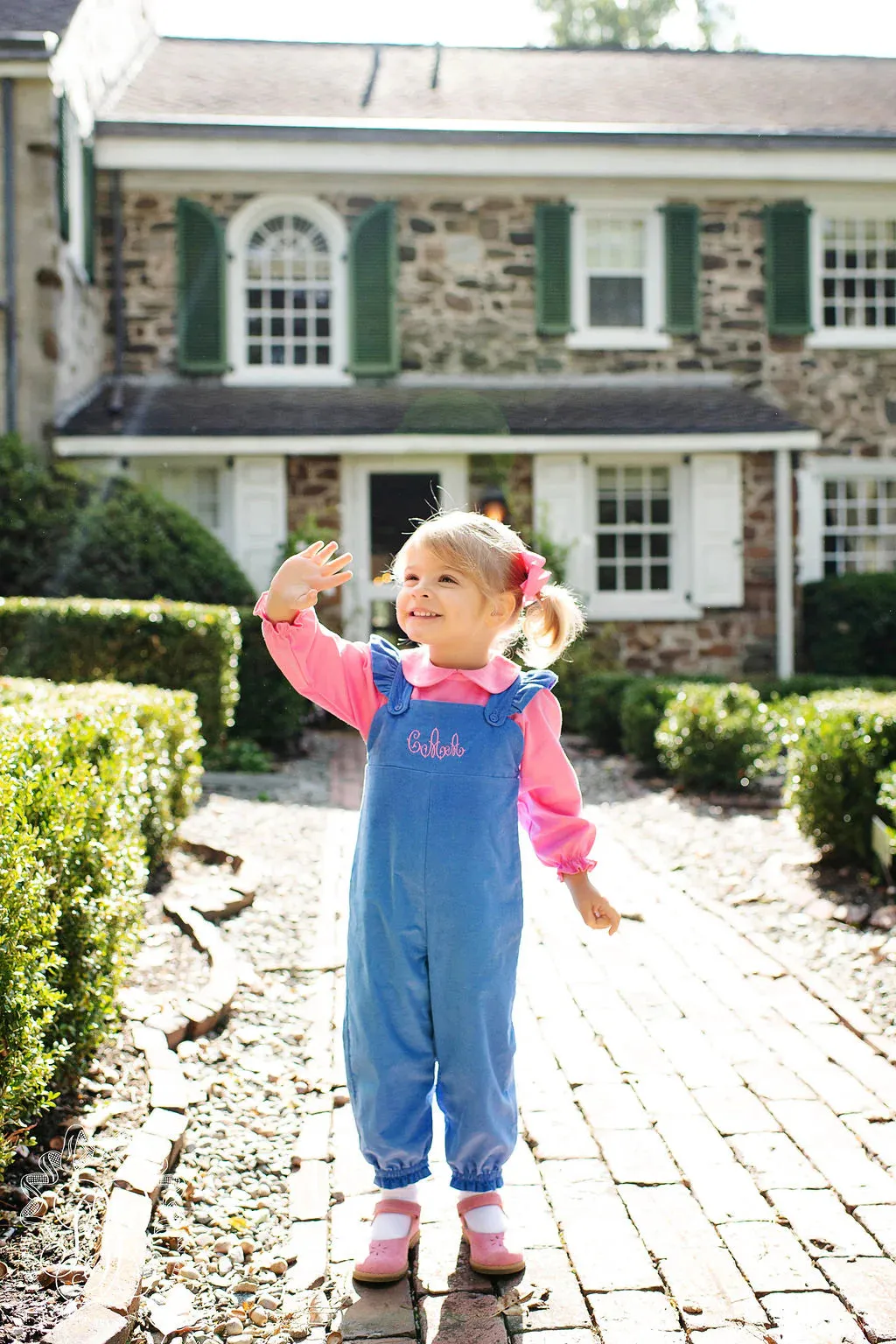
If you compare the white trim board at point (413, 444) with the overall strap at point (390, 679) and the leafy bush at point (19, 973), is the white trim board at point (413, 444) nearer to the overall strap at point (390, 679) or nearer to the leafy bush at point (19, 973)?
the leafy bush at point (19, 973)

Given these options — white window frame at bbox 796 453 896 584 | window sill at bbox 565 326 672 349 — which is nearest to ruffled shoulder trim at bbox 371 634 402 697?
white window frame at bbox 796 453 896 584

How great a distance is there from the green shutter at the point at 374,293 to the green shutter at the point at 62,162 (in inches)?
117

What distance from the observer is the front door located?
12.5m

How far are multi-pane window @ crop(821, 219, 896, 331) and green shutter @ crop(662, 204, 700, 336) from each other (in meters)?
1.56

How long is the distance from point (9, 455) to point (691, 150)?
25.2ft

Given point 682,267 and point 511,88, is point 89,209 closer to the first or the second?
point 511,88

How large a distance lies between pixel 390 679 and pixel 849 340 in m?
12.7

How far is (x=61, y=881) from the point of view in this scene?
9.71 feet

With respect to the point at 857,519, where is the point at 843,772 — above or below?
below

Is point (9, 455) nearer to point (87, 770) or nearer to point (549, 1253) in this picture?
point (87, 770)

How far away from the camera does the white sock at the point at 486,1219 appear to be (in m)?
2.37

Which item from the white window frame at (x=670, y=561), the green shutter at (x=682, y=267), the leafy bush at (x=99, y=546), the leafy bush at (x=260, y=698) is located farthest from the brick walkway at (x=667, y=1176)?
the green shutter at (x=682, y=267)

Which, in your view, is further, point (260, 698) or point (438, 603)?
point (260, 698)

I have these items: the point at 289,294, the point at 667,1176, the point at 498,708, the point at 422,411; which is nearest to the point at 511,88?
the point at 289,294
